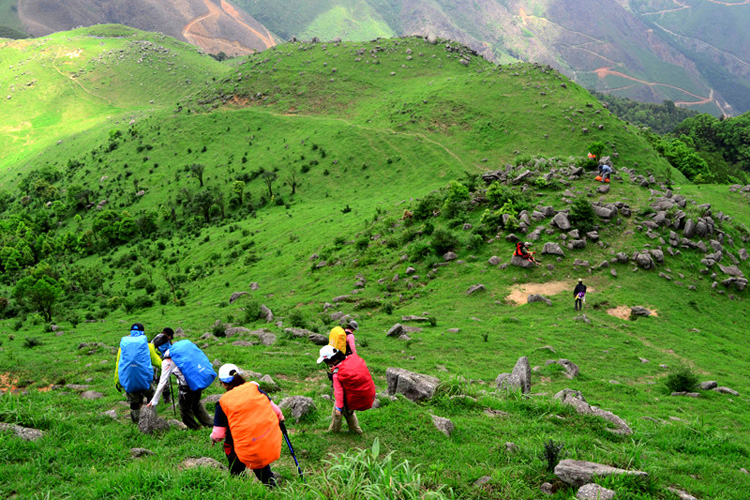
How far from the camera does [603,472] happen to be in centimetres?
698

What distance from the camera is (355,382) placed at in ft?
26.3

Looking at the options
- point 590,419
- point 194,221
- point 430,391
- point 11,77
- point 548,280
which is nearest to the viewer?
point 590,419

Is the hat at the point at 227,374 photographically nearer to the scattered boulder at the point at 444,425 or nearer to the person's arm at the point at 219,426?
Result: the person's arm at the point at 219,426

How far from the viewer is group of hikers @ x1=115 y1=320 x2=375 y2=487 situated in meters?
6.16

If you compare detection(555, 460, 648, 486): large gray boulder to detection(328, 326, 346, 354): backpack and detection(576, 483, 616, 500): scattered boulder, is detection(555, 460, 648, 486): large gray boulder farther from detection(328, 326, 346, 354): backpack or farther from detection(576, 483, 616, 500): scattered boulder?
detection(328, 326, 346, 354): backpack

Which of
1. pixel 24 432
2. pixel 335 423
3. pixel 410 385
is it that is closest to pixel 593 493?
pixel 335 423

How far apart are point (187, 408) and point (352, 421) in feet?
12.9

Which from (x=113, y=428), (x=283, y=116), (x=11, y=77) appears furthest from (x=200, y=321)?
(x=11, y=77)

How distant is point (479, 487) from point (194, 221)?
5974 centimetres

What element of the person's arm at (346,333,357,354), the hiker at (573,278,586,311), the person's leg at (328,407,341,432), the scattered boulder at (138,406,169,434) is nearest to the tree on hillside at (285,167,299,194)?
the hiker at (573,278,586,311)

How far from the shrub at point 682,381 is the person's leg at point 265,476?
14.6 m

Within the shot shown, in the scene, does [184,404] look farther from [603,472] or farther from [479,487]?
[603,472]

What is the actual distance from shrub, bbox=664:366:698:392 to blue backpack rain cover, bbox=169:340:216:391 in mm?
15472

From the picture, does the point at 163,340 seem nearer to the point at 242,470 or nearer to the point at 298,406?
the point at 298,406
